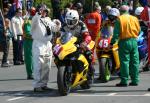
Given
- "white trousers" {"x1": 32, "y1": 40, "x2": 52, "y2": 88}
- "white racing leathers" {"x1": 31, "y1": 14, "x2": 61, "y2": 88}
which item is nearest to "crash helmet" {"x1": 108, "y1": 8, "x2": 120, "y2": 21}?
"white racing leathers" {"x1": 31, "y1": 14, "x2": 61, "y2": 88}

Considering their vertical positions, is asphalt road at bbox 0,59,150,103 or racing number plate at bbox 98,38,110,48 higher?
racing number plate at bbox 98,38,110,48

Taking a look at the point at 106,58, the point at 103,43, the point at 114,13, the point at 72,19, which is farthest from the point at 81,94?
the point at 114,13

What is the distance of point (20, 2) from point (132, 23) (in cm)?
1210

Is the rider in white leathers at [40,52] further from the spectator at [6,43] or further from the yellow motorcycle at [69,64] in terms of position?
the spectator at [6,43]

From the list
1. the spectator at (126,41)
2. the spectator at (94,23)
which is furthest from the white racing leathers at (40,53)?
the spectator at (94,23)

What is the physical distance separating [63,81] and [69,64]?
497mm

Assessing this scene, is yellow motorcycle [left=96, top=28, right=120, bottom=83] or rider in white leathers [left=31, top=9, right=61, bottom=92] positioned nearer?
rider in white leathers [left=31, top=9, right=61, bottom=92]

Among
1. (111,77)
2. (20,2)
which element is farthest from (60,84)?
(20,2)

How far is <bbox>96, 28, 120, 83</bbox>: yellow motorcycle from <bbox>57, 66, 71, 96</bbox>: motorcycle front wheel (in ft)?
7.61

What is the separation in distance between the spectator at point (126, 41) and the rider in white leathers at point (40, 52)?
60.0 inches

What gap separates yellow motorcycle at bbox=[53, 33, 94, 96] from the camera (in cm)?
1225

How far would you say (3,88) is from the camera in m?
14.2

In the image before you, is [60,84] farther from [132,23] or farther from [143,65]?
[143,65]

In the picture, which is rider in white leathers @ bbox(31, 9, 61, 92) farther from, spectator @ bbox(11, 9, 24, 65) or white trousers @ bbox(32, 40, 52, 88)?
spectator @ bbox(11, 9, 24, 65)
